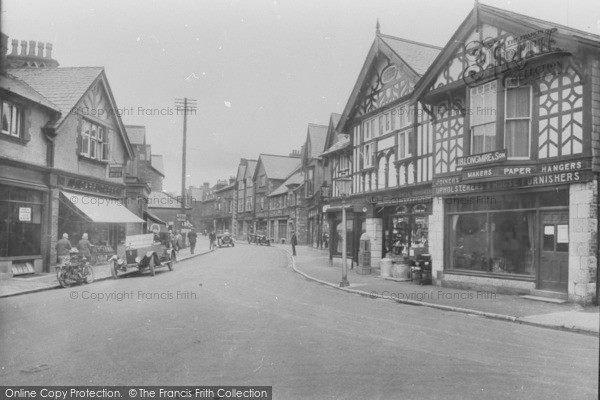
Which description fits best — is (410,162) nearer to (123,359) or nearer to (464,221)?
(464,221)

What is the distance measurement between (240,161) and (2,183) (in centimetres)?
5708

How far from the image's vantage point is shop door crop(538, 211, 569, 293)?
489 inches

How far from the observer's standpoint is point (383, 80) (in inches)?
813

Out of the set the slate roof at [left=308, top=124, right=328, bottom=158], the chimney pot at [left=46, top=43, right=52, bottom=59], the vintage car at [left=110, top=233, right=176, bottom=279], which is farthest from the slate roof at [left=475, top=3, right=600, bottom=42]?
the slate roof at [left=308, top=124, right=328, bottom=158]

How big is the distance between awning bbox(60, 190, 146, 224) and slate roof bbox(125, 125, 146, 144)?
10.3 meters

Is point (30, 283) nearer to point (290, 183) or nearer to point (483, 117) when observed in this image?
point (483, 117)

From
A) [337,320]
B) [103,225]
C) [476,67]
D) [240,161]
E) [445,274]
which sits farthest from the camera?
[240,161]

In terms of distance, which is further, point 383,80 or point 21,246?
point 383,80

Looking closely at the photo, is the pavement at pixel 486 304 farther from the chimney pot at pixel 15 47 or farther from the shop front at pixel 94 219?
the chimney pot at pixel 15 47

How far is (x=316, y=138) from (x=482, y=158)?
3088cm

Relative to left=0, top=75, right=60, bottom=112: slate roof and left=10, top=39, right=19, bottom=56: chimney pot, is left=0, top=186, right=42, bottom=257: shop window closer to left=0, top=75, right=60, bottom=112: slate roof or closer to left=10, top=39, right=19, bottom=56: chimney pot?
left=0, top=75, right=60, bottom=112: slate roof

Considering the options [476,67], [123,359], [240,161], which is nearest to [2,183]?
[123,359]

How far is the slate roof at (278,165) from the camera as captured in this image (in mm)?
62062

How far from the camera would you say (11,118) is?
17172 mm
